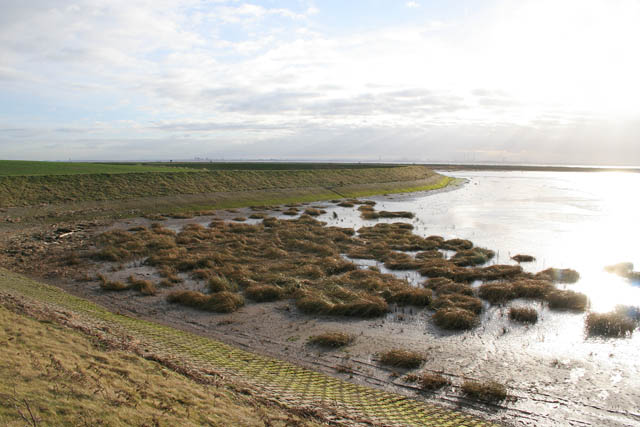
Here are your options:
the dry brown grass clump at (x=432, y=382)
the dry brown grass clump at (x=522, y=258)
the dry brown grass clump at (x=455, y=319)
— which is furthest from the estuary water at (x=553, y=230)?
the dry brown grass clump at (x=432, y=382)

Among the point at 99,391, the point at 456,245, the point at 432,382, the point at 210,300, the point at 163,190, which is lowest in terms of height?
the point at 432,382

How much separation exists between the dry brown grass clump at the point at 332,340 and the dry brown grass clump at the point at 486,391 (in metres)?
3.85

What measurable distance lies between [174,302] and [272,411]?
9.95 metres

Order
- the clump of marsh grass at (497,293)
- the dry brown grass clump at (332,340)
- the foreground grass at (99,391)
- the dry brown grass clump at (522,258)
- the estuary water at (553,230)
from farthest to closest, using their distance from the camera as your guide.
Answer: the dry brown grass clump at (522,258), the estuary water at (553,230), the clump of marsh grass at (497,293), the dry brown grass clump at (332,340), the foreground grass at (99,391)

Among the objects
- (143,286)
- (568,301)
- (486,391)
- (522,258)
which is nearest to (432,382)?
(486,391)

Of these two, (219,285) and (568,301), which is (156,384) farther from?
(568,301)

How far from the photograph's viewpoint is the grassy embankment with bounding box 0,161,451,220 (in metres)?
39.6

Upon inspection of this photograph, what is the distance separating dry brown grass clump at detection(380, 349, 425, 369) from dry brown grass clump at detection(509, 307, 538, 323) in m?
5.16

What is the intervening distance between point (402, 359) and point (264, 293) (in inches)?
290

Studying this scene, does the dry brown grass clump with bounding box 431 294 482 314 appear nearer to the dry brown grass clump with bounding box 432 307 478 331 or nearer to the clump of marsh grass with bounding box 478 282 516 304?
the dry brown grass clump with bounding box 432 307 478 331

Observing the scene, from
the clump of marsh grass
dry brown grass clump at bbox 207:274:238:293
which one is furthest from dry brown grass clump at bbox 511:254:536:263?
dry brown grass clump at bbox 207:274:238:293

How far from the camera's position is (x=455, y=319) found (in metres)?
14.0

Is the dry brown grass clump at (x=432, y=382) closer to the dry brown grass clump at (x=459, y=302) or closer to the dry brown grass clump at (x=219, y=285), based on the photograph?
the dry brown grass clump at (x=459, y=302)

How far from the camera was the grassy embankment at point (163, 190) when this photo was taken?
130ft
